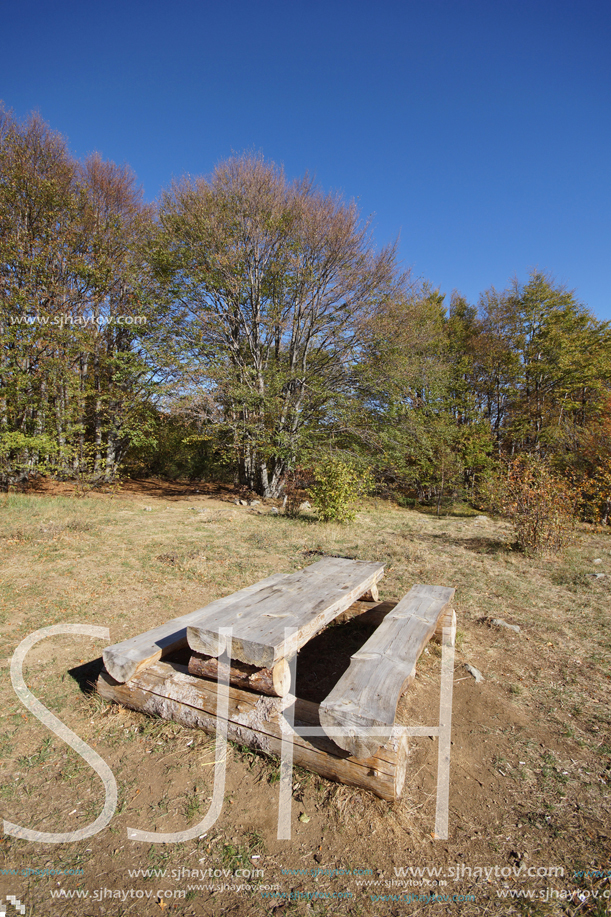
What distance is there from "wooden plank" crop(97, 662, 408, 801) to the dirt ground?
0.10 metres

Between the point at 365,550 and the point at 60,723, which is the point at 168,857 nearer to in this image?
the point at 60,723

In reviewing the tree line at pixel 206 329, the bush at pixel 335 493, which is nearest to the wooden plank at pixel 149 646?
the bush at pixel 335 493

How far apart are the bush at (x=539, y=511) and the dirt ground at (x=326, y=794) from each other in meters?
2.22

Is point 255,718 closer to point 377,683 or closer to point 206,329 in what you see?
point 377,683

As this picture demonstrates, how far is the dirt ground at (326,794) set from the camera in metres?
1.61

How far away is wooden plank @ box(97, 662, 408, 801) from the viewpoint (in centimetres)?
193

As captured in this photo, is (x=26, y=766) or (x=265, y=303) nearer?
(x=26, y=766)

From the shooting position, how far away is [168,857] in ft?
5.74

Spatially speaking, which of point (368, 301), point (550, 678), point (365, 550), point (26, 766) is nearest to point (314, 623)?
point (26, 766)

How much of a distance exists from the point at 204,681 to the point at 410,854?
4.38 ft
